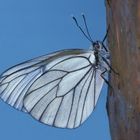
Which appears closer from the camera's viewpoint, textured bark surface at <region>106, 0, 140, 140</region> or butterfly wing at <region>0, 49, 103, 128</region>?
textured bark surface at <region>106, 0, 140, 140</region>

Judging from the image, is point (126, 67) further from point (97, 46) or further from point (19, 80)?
point (19, 80)

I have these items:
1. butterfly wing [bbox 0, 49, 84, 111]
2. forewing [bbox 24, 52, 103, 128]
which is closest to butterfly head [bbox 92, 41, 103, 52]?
forewing [bbox 24, 52, 103, 128]

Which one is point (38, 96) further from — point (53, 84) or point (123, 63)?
point (123, 63)

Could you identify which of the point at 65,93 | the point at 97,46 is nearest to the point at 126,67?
the point at 97,46

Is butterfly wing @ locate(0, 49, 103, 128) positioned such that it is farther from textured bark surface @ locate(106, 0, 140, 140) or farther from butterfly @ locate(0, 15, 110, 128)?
textured bark surface @ locate(106, 0, 140, 140)

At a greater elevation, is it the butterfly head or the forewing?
the butterfly head

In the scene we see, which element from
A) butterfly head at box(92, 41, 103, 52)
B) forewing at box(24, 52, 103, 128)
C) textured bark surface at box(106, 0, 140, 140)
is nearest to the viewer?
textured bark surface at box(106, 0, 140, 140)

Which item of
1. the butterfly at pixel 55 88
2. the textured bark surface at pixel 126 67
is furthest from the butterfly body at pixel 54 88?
the textured bark surface at pixel 126 67

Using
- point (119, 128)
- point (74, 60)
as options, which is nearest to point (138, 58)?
point (119, 128)

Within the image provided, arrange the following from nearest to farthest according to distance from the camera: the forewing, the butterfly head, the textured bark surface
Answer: the textured bark surface
the butterfly head
the forewing
